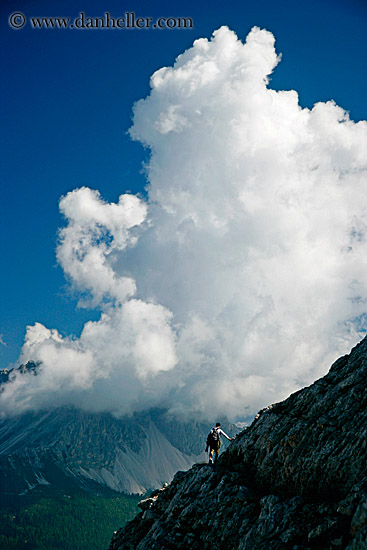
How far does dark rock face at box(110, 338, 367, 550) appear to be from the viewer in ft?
71.7

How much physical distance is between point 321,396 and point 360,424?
5.69m

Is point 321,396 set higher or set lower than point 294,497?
higher

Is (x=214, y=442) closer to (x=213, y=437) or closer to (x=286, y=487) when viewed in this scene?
(x=213, y=437)

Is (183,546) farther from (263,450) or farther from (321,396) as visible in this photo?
(321,396)

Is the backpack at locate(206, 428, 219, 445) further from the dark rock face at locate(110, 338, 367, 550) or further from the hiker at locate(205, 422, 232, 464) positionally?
the dark rock face at locate(110, 338, 367, 550)

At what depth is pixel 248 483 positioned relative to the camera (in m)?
29.9

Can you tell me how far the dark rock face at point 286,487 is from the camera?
2184 cm

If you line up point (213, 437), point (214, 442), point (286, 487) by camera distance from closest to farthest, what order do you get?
point (286, 487), point (214, 442), point (213, 437)

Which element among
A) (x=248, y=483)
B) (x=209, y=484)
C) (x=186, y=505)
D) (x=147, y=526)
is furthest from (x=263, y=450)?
(x=147, y=526)

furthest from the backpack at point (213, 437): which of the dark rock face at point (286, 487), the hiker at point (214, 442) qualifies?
the dark rock face at point (286, 487)

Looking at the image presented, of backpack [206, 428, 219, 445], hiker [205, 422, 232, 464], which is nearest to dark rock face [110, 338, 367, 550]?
hiker [205, 422, 232, 464]

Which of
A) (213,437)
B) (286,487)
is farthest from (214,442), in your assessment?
(286,487)

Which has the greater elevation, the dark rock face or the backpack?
the backpack

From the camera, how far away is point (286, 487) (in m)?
26.8
